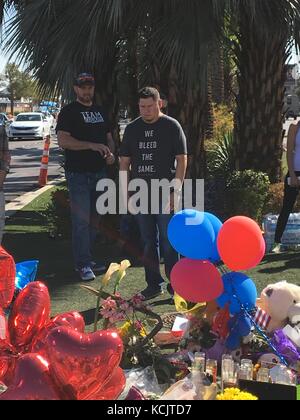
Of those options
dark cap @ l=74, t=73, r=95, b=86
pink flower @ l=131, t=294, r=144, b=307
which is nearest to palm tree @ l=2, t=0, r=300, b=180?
dark cap @ l=74, t=73, r=95, b=86

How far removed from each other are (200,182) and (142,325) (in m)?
4.05

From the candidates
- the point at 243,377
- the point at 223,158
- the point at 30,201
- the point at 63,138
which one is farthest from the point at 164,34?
the point at 30,201

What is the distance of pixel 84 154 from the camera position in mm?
5703

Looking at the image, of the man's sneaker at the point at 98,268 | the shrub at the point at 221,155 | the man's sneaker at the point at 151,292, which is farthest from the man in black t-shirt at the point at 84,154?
the shrub at the point at 221,155

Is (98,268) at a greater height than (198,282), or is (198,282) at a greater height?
(198,282)

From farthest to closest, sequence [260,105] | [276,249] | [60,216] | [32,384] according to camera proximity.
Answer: [260,105]
[60,216]
[276,249]
[32,384]

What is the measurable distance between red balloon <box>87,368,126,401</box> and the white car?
104 ft

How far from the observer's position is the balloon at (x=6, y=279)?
361 cm

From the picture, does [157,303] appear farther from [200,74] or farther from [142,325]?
[200,74]

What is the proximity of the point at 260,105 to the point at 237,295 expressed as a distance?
5.16 meters

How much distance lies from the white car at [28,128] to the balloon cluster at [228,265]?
30.5 meters

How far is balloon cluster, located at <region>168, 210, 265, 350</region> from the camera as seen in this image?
12.3 feet

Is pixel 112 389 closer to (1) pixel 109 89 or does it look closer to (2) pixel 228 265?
(2) pixel 228 265

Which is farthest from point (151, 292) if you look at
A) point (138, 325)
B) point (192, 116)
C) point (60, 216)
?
point (192, 116)
